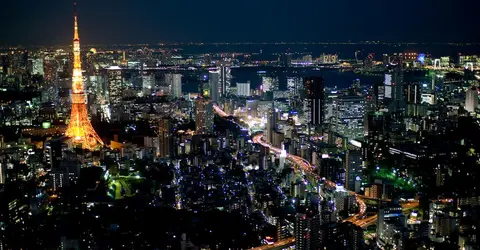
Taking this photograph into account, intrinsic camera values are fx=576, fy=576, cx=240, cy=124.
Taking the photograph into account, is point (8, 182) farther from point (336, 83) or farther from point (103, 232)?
point (336, 83)

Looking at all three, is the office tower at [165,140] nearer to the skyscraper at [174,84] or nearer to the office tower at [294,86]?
the office tower at [294,86]

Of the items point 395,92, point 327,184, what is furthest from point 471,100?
point 327,184

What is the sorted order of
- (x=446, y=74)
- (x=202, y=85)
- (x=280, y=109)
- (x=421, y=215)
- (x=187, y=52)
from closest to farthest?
(x=421, y=215)
(x=280, y=109)
(x=446, y=74)
(x=202, y=85)
(x=187, y=52)

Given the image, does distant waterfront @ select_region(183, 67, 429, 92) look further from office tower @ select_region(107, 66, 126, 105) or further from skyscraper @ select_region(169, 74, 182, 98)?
office tower @ select_region(107, 66, 126, 105)

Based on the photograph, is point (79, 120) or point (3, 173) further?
point (79, 120)

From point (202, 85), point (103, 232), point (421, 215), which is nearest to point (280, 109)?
point (202, 85)

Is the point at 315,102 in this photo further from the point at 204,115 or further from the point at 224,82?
the point at 224,82
